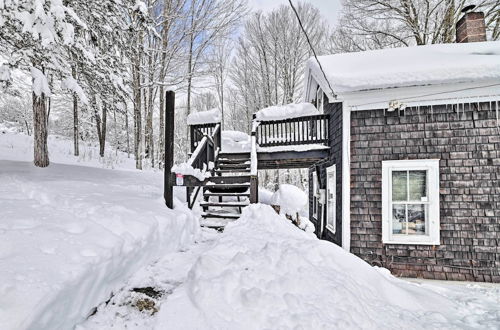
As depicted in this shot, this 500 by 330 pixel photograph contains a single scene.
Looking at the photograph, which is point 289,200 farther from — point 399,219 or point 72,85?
point 72,85

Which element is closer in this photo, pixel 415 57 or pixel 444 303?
pixel 444 303

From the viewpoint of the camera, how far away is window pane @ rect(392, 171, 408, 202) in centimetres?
567

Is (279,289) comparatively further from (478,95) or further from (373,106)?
(478,95)

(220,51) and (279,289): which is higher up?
(220,51)

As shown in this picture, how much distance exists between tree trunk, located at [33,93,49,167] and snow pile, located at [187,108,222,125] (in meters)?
3.84

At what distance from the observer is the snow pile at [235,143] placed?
8750mm

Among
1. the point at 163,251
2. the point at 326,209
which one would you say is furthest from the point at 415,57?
the point at 163,251

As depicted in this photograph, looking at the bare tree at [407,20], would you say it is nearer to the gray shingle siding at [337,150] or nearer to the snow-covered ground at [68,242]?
the gray shingle siding at [337,150]

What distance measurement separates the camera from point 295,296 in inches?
98.2

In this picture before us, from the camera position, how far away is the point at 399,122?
5.76m

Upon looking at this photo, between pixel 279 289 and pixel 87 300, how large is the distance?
1640mm

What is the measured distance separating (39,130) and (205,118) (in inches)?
169

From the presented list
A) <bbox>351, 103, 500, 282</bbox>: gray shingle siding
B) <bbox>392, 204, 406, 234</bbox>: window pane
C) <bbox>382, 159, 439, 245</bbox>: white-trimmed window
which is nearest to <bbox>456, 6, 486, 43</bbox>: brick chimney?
<bbox>351, 103, 500, 282</bbox>: gray shingle siding

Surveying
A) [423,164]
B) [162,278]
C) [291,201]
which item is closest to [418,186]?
[423,164]
